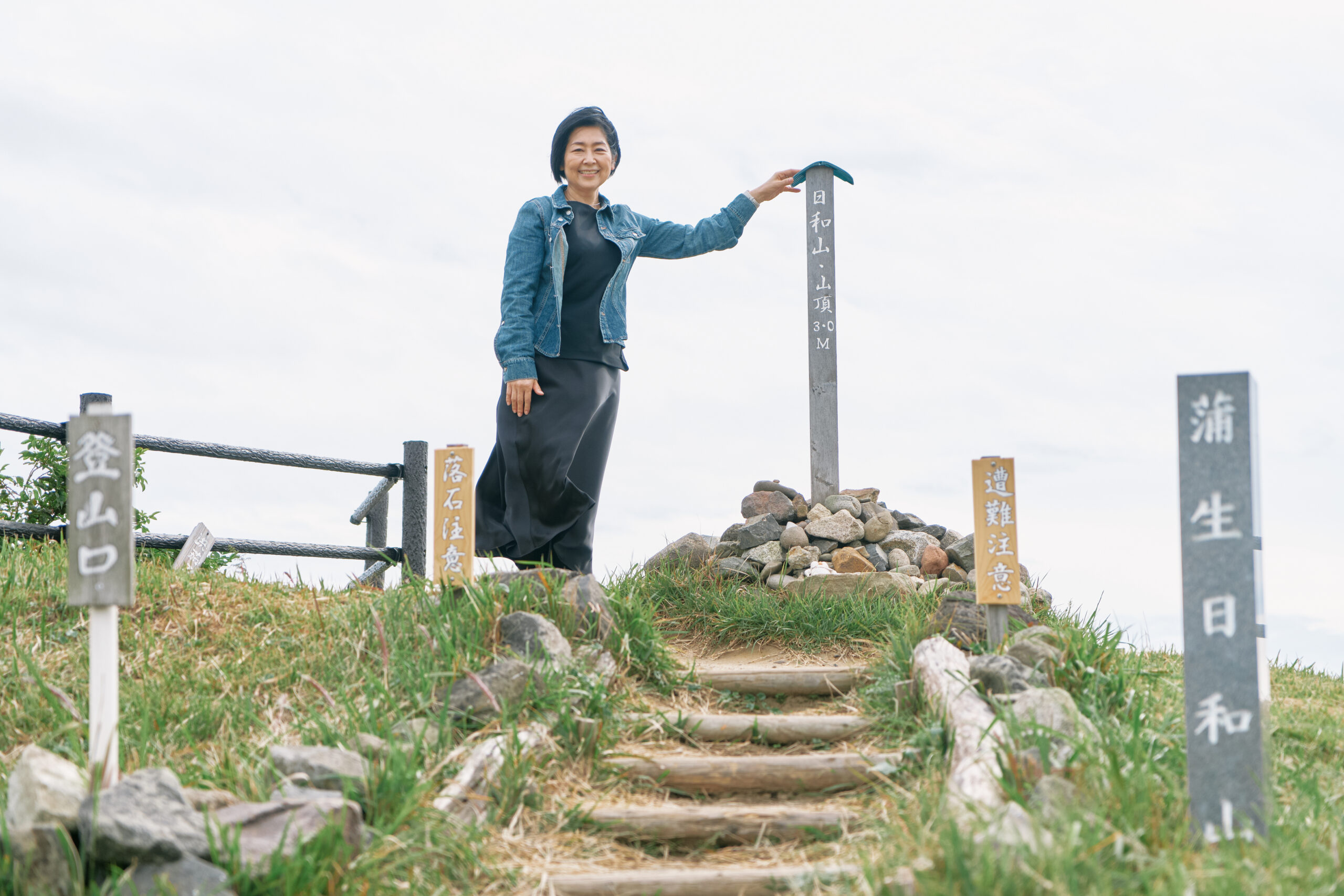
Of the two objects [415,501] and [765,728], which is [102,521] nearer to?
[765,728]

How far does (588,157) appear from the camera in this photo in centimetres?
582

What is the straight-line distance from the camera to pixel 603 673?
14.5ft

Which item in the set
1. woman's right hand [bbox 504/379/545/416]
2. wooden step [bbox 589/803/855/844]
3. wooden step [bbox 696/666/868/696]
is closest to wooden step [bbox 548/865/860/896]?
wooden step [bbox 589/803/855/844]

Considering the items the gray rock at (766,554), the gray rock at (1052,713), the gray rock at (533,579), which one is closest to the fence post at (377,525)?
the gray rock at (766,554)

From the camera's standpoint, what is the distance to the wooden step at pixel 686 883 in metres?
3.18

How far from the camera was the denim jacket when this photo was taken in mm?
5613

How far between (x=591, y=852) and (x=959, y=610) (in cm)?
257

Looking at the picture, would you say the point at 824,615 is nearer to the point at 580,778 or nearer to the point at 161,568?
the point at 580,778

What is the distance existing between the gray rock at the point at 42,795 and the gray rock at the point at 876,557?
4.97m

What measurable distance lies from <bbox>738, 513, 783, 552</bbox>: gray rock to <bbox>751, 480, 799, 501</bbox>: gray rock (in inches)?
17.1

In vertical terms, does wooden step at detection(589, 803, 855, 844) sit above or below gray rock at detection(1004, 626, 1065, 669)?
below

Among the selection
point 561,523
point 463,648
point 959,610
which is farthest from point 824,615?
point 463,648

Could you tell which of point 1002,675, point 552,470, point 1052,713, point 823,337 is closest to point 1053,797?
point 1052,713

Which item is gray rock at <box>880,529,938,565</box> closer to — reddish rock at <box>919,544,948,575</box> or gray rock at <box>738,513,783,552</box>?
reddish rock at <box>919,544,948,575</box>
